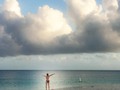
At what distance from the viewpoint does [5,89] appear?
251ft

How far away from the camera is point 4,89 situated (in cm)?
7669

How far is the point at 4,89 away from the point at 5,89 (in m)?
0.41
